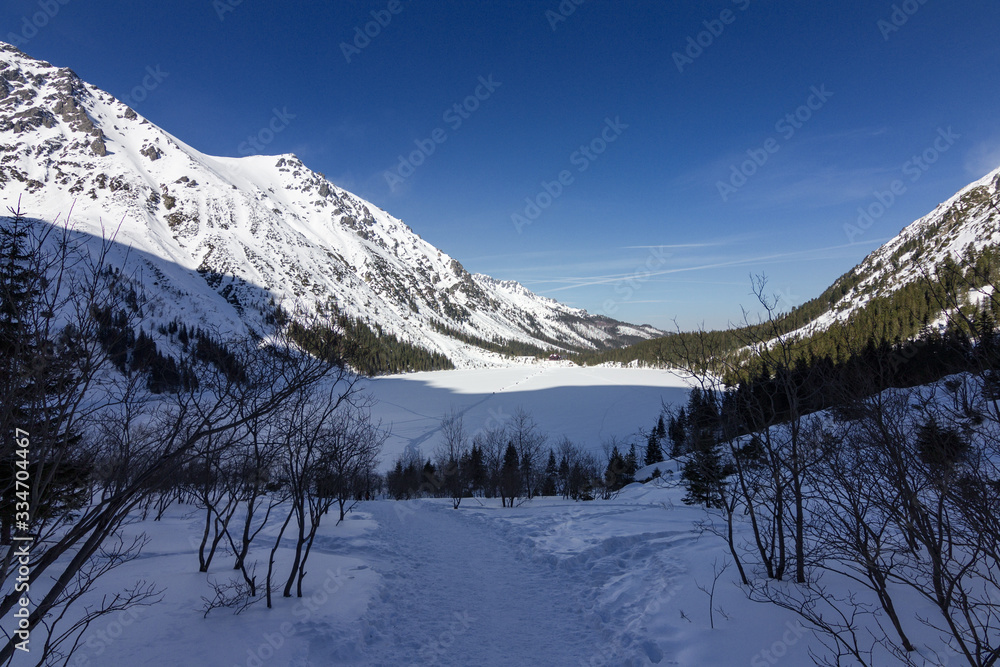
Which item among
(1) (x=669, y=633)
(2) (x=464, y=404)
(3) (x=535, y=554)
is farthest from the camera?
(2) (x=464, y=404)

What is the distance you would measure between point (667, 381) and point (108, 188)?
215689 millimetres

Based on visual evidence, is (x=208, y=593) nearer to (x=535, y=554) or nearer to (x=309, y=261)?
(x=535, y=554)

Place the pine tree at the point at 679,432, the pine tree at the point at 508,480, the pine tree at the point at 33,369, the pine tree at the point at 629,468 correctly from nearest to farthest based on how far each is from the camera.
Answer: the pine tree at the point at 33,369 < the pine tree at the point at 679,432 < the pine tree at the point at 508,480 < the pine tree at the point at 629,468

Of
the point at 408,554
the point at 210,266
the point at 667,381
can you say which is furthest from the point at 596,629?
the point at 210,266

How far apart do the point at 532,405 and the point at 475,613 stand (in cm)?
6896

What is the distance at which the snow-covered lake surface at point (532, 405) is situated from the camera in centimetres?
5609

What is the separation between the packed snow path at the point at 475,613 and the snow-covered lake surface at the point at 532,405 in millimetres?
27642

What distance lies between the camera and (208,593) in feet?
26.6

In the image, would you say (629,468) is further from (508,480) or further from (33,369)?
(33,369)

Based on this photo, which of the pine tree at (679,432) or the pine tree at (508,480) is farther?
the pine tree at (508,480)

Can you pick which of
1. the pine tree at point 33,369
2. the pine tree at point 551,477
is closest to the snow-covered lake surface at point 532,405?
the pine tree at point 551,477

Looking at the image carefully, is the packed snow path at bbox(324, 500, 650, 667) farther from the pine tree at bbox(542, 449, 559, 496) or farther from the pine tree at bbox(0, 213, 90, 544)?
the pine tree at bbox(542, 449, 559, 496)

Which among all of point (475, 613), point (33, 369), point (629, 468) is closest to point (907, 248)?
point (629, 468)

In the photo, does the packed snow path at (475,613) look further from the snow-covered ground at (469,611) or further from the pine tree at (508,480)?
the pine tree at (508,480)
